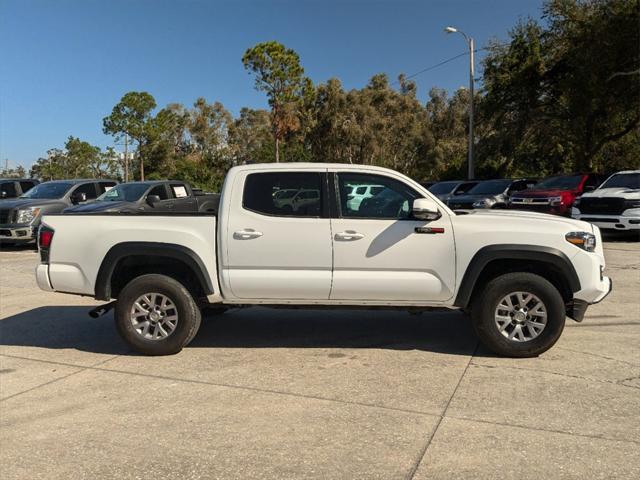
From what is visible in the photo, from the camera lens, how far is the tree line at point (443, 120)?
2269 cm

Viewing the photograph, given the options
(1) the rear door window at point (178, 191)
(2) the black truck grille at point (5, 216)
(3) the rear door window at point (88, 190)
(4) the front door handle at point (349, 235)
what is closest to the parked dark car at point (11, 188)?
(3) the rear door window at point (88, 190)

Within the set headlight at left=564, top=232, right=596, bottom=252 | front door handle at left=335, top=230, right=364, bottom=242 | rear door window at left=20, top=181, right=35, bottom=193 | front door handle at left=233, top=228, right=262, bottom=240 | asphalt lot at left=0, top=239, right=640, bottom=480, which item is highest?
rear door window at left=20, top=181, right=35, bottom=193

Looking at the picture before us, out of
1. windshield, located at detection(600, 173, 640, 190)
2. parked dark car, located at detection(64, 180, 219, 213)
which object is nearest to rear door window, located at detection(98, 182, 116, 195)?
parked dark car, located at detection(64, 180, 219, 213)

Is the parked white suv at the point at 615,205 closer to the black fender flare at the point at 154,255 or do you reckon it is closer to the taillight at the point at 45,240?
the black fender flare at the point at 154,255

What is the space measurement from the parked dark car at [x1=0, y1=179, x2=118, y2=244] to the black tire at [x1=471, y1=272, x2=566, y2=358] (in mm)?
12187

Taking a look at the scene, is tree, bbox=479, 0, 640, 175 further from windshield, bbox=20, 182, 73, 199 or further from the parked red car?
windshield, bbox=20, 182, 73, 199

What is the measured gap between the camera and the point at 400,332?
6160 mm

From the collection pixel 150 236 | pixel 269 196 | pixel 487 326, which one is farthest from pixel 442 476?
pixel 150 236

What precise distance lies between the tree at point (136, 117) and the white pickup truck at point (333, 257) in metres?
53.8

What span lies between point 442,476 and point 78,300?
6479mm

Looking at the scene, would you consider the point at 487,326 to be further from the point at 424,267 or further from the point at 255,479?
the point at 255,479

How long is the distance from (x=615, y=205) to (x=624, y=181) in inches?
59.7

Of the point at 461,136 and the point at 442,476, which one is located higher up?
the point at 461,136

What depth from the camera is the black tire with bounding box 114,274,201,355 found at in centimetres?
530
